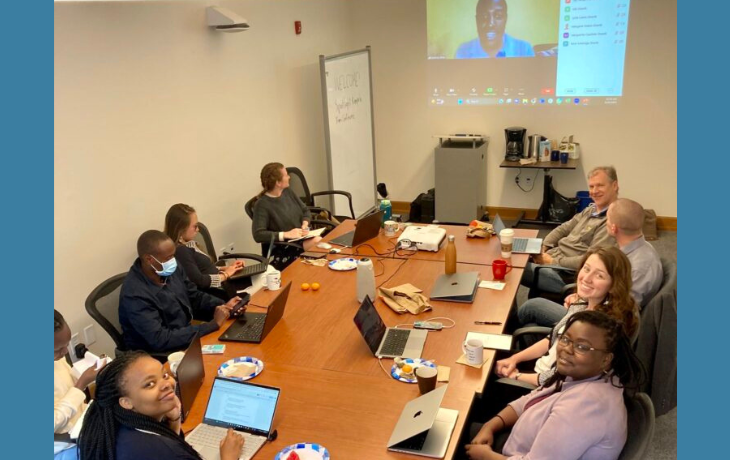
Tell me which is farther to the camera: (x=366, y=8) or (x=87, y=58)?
(x=366, y=8)

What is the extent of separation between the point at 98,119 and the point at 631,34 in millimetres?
4873

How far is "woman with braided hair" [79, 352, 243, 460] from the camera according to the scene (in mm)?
1823

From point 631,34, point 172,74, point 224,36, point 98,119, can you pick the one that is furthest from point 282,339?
point 631,34

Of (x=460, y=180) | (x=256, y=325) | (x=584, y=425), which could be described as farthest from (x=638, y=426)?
(x=460, y=180)

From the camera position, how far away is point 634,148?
6.01m

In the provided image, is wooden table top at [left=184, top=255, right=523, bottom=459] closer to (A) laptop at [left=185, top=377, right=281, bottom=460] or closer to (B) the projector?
(A) laptop at [left=185, top=377, right=281, bottom=460]

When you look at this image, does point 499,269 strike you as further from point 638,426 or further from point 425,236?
point 638,426

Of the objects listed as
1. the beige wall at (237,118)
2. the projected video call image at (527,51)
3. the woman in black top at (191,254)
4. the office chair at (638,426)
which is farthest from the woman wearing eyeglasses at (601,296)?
the projected video call image at (527,51)

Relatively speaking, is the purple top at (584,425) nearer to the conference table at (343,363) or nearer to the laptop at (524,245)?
the conference table at (343,363)

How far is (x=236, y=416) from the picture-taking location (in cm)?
216

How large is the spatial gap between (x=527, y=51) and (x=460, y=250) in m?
3.02

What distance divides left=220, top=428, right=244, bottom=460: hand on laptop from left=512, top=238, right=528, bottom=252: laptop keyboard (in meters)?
2.34

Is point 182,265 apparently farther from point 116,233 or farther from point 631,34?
point 631,34

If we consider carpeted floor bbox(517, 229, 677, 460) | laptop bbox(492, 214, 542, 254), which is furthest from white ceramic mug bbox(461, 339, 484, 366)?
laptop bbox(492, 214, 542, 254)
